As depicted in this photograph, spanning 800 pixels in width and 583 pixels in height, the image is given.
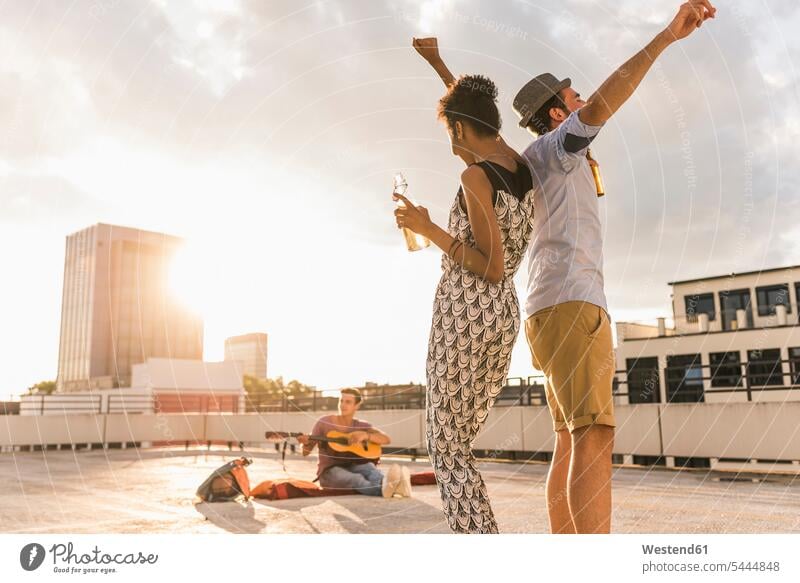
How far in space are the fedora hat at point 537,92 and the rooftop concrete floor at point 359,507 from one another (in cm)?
268

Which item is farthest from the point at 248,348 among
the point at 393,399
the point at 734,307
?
the point at 734,307

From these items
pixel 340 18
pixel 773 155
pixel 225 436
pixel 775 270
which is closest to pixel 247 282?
pixel 340 18

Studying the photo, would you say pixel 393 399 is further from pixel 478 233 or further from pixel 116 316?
pixel 116 316

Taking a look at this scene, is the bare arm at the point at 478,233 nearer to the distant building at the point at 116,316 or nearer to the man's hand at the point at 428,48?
the man's hand at the point at 428,48

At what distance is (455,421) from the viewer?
2344mm

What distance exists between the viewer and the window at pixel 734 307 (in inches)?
788

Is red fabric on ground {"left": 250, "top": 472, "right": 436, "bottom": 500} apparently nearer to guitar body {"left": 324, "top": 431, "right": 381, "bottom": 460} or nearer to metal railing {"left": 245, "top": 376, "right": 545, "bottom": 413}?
guitar body {"left": 324, "top": 431, "right": 381, "bottom": 460}

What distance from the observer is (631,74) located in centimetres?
211

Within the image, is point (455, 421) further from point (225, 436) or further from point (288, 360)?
point (225, 436)

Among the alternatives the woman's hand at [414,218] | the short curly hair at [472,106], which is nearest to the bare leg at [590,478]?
the woman's hand at [414,218]

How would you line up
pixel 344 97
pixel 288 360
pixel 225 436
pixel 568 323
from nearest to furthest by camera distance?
pixel 568 323, pixel 344 97, pixel 288 360, pixel 225 436
